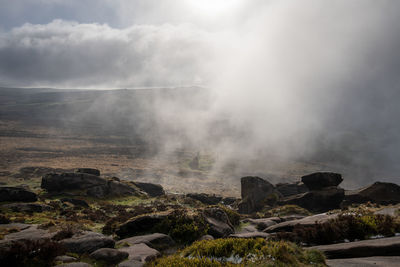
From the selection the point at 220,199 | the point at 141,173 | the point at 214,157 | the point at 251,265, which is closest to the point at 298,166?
the point at 214,157

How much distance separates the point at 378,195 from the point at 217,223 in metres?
34.2

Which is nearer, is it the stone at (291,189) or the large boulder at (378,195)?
the large boulder at (378,195)

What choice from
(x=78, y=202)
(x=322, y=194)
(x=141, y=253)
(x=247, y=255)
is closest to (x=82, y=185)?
(x=78, y=202)

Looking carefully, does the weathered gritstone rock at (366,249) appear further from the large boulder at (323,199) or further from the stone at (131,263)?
the large boulder at (323,199)

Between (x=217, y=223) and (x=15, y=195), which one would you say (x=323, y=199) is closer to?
(x=217, y=223)

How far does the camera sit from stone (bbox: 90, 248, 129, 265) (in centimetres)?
1006

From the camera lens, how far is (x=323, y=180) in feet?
127

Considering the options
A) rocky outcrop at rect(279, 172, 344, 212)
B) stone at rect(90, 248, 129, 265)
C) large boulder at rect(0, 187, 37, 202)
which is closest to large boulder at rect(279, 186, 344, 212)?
rocky outcrop at rect(279, 172, 344, 212)

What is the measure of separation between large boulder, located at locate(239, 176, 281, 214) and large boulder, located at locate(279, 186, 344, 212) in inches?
221

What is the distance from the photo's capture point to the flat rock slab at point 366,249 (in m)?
8.21

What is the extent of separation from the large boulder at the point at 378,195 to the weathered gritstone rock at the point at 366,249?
33.9 metres

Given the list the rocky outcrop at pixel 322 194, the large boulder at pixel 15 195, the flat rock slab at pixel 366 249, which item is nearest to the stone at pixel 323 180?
the rocky outcrop at pixel 322 194

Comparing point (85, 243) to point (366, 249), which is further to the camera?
point (85, 243)

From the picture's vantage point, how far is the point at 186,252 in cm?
930
